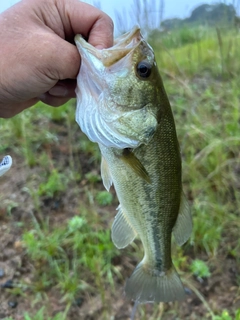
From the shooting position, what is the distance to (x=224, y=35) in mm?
3662

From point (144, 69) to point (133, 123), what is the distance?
20 centimetres

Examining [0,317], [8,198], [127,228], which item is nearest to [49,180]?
[8,198]

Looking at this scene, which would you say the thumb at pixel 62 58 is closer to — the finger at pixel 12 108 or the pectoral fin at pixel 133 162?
the pectoral fin at pixel 133 162

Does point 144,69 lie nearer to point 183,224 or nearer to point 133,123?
point 133,123

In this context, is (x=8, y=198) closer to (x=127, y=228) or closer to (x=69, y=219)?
(x=69, y=219)

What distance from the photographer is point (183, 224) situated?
5.36ft

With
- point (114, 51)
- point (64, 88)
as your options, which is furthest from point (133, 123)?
point (64, 88)

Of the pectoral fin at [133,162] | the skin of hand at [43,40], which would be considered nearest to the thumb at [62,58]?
the skin of hand at [43,40]

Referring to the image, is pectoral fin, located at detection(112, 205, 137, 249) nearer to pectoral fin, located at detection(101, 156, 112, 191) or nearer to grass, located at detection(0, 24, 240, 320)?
pectoral fin, located at detection(101, 156, 112, 191)

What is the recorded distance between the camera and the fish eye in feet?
4.30

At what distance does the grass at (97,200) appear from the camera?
7.47ft

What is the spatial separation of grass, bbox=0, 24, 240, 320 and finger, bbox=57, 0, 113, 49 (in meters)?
1.34

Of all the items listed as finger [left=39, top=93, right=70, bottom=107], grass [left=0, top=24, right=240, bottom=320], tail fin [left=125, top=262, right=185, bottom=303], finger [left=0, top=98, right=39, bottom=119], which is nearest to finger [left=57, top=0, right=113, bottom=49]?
finger [left=39, top=93, right=70, bottom=107]

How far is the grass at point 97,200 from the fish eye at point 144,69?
128 cm
